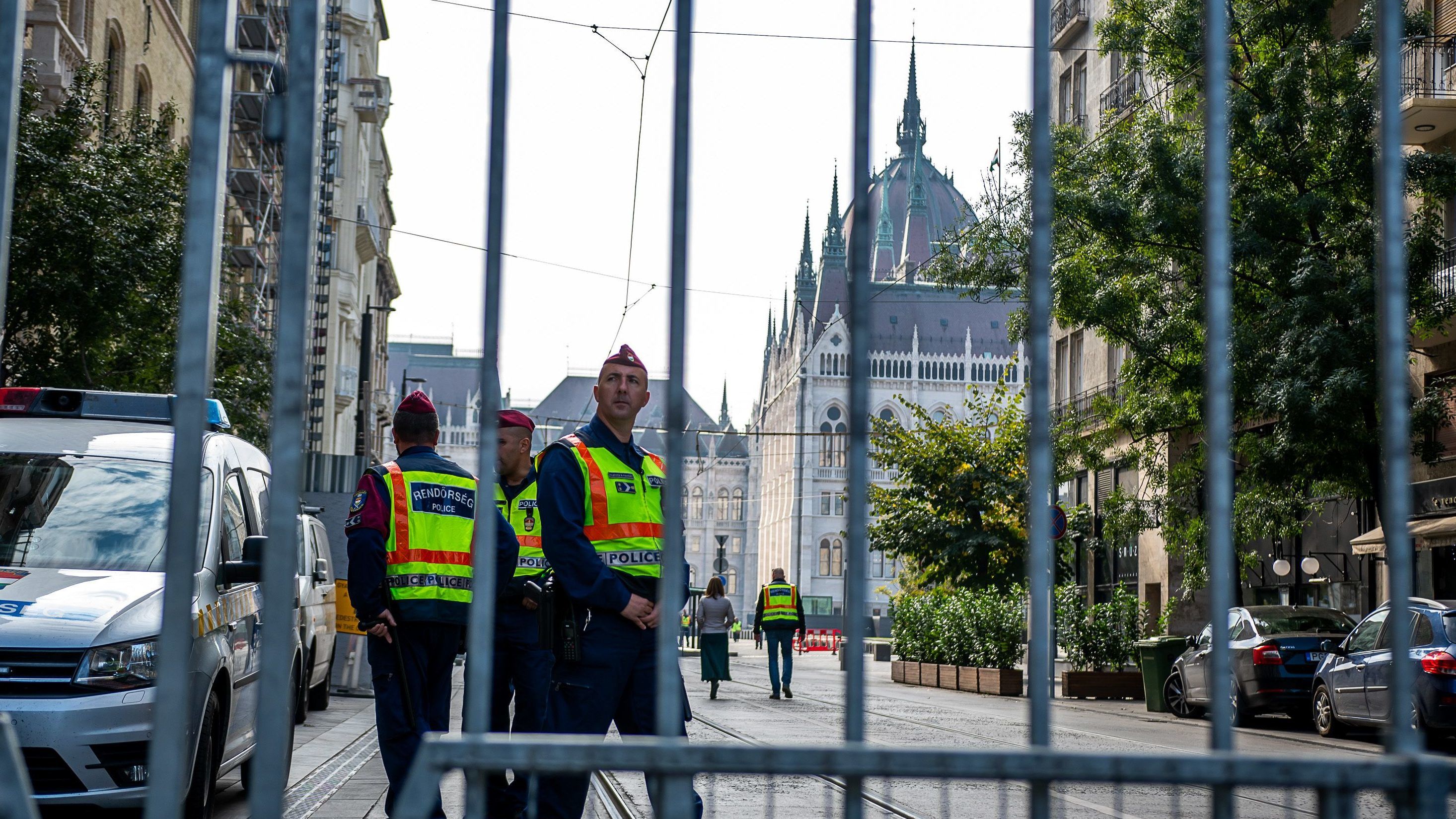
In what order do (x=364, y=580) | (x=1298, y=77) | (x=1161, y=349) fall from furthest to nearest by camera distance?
(x=1161, y=349)
(x=1298, y=77)
(x=364, y=580)

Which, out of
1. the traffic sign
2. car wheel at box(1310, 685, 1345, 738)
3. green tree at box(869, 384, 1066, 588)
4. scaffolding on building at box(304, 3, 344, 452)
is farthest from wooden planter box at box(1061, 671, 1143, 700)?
scaffolding on building at box(304, 3, 344, 452)

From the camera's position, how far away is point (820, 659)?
6347 cm

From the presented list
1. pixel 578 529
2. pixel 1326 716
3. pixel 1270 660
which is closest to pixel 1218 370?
pixel 578 529

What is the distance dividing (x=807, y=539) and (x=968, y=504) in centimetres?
10728

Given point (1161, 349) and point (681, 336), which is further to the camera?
point (1161, 349)

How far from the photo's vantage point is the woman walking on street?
21.5m

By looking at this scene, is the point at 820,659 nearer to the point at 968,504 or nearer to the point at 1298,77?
the point at 968,504

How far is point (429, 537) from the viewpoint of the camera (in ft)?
22.3

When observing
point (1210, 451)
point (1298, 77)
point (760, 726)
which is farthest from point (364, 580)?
point (1298, 77)

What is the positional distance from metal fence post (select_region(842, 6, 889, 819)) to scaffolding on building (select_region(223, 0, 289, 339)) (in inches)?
1317

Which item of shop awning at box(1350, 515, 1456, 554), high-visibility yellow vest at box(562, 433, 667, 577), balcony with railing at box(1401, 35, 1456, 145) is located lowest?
high-visibility yellow vest at box(562, 433, 667, 577)

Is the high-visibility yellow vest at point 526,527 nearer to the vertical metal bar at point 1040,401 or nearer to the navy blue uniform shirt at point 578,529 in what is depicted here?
the navy blue uniform shirt at point 578,529

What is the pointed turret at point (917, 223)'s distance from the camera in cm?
14900

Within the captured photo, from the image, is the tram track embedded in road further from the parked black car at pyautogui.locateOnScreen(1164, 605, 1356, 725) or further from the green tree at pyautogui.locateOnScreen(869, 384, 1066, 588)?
the green tree at pyautogui.locateOnScreen(869, 384, 1066, 588)
